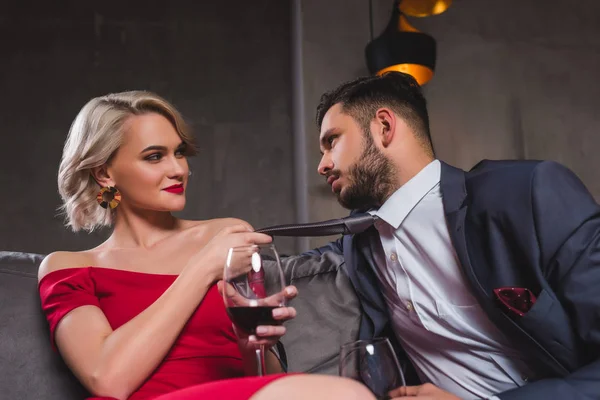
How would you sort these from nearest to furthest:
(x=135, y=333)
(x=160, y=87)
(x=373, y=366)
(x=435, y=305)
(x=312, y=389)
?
(x=312, y=389) < (x=373, y=366) < (x=135, y=333) < (x=435, y=305) < (x=160, y=87)

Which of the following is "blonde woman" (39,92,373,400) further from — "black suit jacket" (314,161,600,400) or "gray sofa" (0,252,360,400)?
"black suit jacket" (314,161,600,400)

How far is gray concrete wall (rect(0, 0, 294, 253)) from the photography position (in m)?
4.27

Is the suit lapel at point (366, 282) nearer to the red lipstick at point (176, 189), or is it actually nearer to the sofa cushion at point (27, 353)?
the red lipstick at point (176, 189)

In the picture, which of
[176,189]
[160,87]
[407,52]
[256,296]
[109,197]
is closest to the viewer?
[256,296]

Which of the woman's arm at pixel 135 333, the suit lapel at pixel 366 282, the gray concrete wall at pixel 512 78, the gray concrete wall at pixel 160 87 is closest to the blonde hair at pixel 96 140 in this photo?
the woman's arm at pixel 135 333

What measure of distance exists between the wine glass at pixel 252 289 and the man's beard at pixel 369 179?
0.72 m

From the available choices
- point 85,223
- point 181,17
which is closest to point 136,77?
point 181,17

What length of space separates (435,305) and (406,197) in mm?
310

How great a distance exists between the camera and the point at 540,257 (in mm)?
1379

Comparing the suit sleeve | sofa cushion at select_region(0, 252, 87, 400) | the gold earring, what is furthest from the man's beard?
sofa cushion at select_region(0, 252, 87, 400)

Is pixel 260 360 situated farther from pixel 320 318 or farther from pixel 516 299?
pixel 320 318

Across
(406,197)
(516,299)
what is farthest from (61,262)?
(516,299)

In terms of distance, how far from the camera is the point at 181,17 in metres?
4.65

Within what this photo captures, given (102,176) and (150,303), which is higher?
(102,176)
